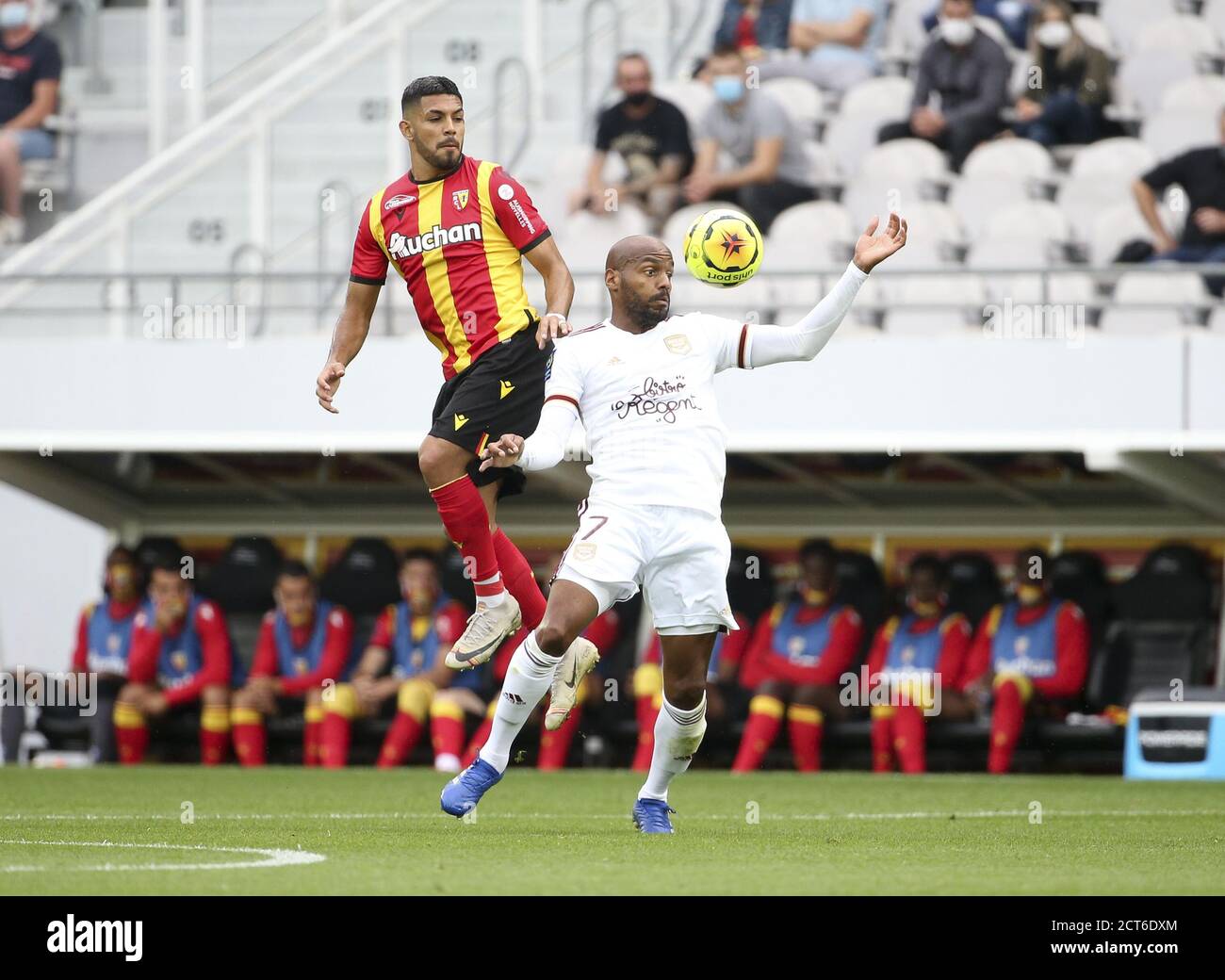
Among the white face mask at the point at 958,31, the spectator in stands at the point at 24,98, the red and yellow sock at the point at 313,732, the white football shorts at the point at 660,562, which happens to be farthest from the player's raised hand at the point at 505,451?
the spectator in stands at the point at 24,98

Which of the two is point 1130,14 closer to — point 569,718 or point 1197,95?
point 1197,95

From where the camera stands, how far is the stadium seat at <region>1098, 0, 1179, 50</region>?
52.6 feet

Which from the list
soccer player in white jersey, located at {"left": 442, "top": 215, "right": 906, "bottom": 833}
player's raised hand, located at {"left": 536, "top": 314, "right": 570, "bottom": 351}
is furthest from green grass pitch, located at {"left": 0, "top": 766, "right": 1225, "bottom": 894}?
player's raised hand, located at {"left": 536, "top": 314, "right": 570, "bottom": 351}

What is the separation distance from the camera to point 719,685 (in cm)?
1423

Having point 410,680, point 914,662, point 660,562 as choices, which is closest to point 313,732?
point 410,680

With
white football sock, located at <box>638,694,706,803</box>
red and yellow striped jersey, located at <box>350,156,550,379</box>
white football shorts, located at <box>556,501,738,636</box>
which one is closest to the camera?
white football shorts, located at <box>556,501,738,636</box>

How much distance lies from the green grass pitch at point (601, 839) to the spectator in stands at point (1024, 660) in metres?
1.21

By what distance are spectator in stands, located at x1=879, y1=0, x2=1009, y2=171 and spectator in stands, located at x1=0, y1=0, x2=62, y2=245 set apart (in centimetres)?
657

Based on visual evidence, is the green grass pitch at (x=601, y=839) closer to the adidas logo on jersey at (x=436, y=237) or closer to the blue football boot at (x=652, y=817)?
the blue football boot at (x=652, y=817)

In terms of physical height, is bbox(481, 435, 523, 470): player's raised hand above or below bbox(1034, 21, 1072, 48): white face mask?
below

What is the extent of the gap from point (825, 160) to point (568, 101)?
248cm

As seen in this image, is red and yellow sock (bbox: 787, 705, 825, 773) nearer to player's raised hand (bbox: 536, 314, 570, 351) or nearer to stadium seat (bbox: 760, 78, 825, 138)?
stadium seat (bbox: 760, 78, 825, 138)

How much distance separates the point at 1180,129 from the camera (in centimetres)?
1502
